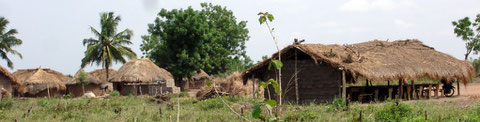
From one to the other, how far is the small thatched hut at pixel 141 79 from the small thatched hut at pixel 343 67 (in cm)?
925

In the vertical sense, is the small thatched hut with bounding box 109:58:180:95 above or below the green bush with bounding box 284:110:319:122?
above

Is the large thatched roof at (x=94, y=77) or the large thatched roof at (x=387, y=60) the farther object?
the large thatched roof at (x=94, y=77)

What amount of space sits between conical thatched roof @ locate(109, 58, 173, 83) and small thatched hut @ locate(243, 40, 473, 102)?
10.8m

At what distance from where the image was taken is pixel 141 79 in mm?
24031

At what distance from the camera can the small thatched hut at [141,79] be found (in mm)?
23094

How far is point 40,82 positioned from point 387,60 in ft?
63.9

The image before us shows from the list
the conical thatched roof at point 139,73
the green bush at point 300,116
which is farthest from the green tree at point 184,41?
the green bush at point 300,116

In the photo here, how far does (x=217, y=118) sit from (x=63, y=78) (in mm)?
21859

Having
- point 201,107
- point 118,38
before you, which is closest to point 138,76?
point 118,38

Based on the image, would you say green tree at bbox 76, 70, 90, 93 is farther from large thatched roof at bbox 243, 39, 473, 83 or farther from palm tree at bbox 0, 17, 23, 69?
large thatched roof at bbox 243, 39, 473, 83

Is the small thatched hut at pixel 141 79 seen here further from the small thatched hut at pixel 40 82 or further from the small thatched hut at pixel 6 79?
the small thatched hut at pixel 6 79

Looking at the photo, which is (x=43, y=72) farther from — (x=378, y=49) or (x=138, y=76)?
(x=378, y=49)

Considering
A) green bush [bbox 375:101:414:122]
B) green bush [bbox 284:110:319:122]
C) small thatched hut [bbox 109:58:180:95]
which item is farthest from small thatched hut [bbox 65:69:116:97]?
green bush [bbox 375:101:414:122]

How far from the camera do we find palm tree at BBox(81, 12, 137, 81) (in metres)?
27.6
